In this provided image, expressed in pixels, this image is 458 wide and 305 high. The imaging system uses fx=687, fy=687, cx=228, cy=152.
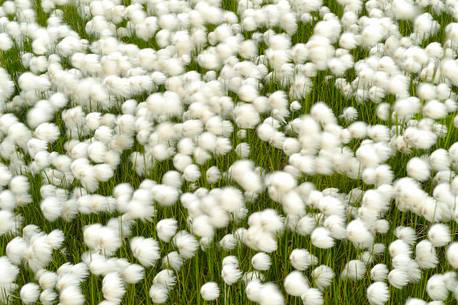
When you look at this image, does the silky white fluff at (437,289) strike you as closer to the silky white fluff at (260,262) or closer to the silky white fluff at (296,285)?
the silky white fluff at (296,285)

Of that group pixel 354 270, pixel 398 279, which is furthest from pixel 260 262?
pixel 398 279

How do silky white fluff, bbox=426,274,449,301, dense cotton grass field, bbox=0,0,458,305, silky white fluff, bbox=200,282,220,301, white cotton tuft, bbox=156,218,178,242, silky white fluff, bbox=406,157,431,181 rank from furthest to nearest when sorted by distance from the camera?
silky white fluff, bbox=406,157,431,181, white cotton tuft, bbox=156,218,178,242, dense cotton grass field, bbox=0,0,458,305, silky white fluff, bbox=200,282,220,301, silky white fluff, bbox=426,274,449,301

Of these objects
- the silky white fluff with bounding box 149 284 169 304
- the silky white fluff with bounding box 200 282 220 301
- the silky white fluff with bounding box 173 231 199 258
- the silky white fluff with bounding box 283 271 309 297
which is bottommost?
the silky white fluff with bounding box 149 284 169 304

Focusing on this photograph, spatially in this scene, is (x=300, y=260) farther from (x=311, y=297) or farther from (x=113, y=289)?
(x=113, y=289)

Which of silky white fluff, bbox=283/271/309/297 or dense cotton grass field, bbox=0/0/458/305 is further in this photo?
dense cotton grass field, bbox=0/0/458/305

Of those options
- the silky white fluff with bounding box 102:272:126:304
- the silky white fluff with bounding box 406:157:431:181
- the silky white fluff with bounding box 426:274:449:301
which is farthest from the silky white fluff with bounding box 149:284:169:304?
the silky white fluff with bounding box 406:157:431:181

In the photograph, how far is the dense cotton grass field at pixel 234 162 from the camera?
108 inches

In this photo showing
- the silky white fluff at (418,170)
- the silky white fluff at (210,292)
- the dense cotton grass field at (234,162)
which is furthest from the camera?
the silky white fluff at (418,170)

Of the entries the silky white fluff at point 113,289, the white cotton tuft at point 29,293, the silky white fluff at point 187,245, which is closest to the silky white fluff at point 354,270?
the silky white fluff at point 187,245

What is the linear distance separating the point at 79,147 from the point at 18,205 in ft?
1.32

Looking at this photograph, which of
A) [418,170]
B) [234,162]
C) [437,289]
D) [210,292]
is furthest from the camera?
[234,162]

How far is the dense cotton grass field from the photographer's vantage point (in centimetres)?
274

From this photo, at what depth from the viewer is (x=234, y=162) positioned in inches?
136

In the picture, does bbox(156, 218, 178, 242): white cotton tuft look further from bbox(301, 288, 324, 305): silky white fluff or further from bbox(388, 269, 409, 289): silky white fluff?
bbox(388, 269, 409, 289): silky white fluff
